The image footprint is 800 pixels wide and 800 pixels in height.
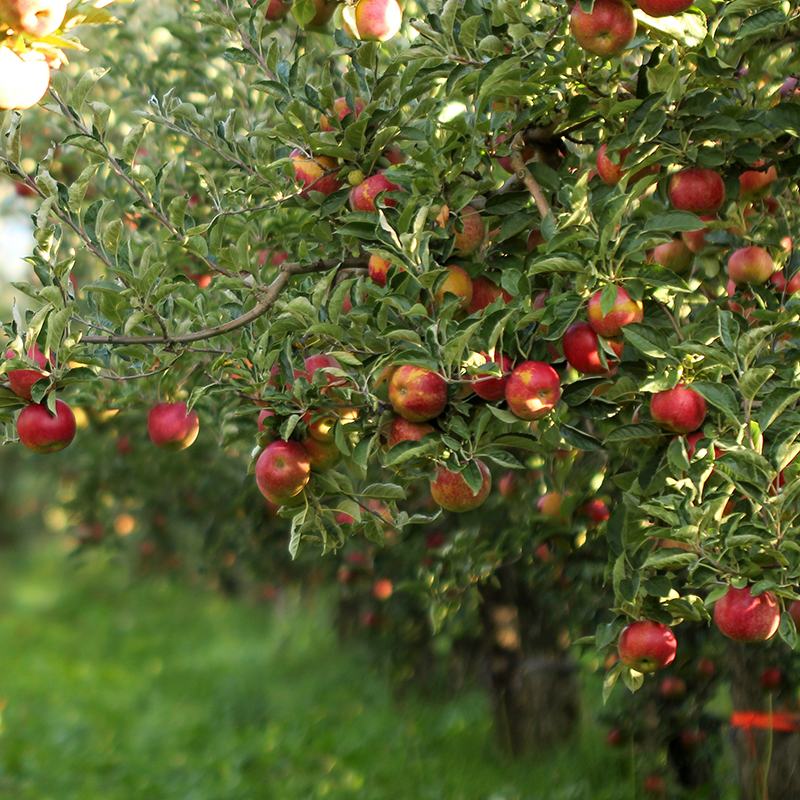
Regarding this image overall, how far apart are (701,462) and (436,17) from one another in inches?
44.1

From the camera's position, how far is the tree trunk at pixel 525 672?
4.77 meters

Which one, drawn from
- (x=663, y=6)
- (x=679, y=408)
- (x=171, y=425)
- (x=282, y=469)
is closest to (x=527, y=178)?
(x=663, y=6)

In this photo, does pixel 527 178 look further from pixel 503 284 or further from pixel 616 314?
pixel 616 314

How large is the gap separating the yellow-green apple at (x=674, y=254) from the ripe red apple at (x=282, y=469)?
1113 mm

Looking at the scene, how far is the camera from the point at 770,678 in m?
3.38

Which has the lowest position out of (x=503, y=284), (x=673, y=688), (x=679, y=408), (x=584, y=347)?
(x=673, y=688)

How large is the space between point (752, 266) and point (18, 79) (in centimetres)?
169

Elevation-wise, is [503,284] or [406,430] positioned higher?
[503,284]

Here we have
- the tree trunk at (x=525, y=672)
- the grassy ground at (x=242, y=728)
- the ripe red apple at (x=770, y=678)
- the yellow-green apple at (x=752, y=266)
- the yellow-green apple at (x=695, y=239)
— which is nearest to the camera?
the yellow-green apple at (x=752, y=266)

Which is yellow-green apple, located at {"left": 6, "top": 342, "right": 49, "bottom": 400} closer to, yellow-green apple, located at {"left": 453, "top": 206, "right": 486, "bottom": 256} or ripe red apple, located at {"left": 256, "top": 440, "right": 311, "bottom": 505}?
ripe red apple, located at {"left": 256, "top": 440, "right": 311, "bottom": 505}

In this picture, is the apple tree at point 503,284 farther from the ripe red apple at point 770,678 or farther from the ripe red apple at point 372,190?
the ripe red apple at point 770,678

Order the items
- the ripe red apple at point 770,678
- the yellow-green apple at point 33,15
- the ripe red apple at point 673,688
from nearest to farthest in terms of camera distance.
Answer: the yellow-green apple at point 33,15 < the ripe red apple at point 770,678 < the ripe red apple at point 673,688

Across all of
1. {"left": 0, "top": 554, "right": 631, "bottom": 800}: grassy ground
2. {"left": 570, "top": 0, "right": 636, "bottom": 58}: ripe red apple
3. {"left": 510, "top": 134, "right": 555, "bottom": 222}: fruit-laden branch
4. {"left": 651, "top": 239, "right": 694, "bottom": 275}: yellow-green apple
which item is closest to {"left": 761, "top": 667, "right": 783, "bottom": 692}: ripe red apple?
{"left": 0, "top": 554, "right": 631, "bottom": 800}: grassy ground

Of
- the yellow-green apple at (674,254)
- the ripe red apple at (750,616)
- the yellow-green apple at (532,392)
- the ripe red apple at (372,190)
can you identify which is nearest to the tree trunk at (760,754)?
the ripe red apple at (750,616)
